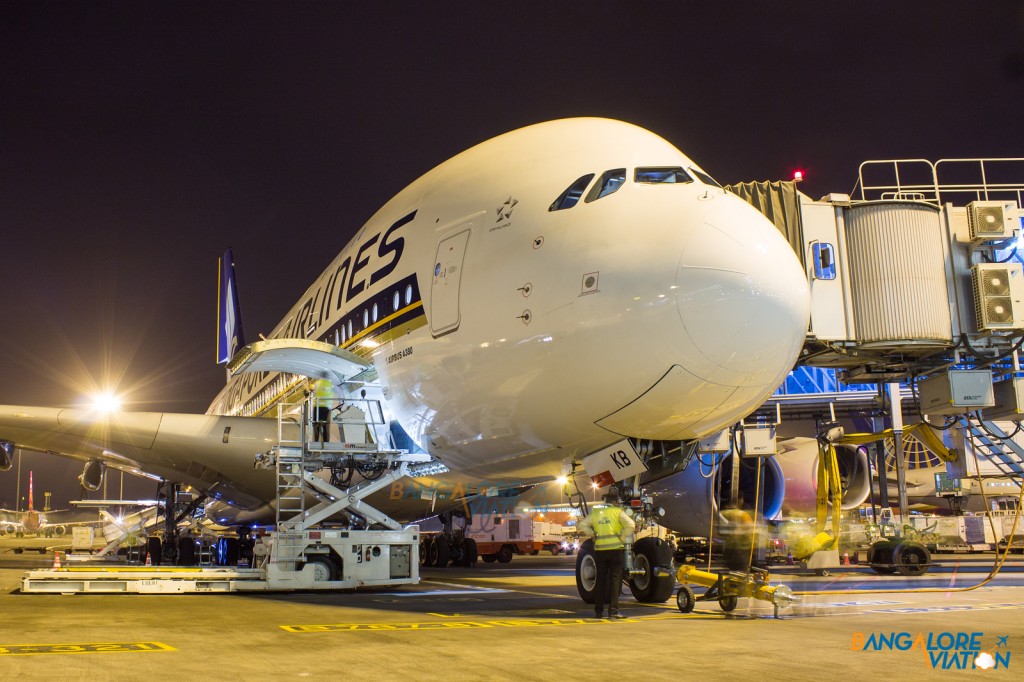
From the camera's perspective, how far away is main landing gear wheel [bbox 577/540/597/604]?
27.9 feet

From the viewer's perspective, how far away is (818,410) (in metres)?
29.8

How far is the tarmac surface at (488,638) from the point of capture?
4711 millimetres

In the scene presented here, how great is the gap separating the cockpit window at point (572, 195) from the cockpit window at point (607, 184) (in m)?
0.10

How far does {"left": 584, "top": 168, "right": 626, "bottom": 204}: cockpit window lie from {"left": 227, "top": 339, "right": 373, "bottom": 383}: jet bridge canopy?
3.76 meters

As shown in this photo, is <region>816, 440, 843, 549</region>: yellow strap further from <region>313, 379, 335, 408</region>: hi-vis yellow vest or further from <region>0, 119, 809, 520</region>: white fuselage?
<region>313, 379, 335, 408</region>: hi-vis yellow vest

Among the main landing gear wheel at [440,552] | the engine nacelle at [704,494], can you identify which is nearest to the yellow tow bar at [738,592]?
the engine nacelle at [704,494]

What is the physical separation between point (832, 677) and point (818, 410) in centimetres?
2676

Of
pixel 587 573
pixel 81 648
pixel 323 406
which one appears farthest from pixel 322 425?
pixel 81 648

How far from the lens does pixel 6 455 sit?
15.1m

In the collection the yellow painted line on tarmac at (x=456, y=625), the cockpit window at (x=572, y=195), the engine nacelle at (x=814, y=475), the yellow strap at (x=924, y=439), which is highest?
the cockpit window at (x=572, y=195)

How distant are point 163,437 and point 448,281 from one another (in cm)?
710

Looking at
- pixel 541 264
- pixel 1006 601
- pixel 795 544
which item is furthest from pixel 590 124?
pixel 795 544

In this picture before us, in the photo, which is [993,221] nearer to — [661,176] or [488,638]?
[661,176]

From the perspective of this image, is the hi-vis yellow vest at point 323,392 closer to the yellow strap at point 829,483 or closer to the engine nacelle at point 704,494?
the engine nacelle at point 704,494
